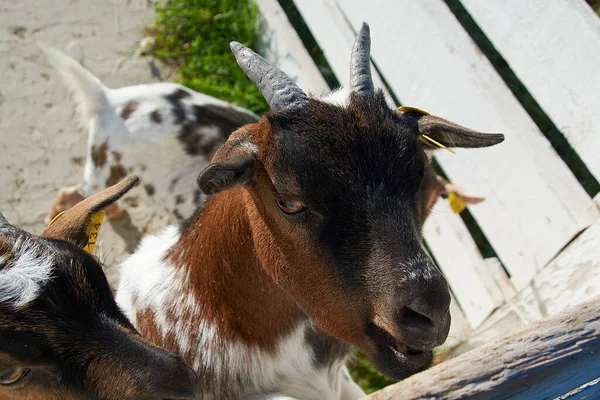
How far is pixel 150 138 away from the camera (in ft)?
12.6

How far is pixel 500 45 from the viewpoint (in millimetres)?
3592

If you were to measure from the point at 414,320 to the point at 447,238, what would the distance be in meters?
2.27

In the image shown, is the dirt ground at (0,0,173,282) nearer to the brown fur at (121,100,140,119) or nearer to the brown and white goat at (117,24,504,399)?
the brown fur at (121,100,140,119)

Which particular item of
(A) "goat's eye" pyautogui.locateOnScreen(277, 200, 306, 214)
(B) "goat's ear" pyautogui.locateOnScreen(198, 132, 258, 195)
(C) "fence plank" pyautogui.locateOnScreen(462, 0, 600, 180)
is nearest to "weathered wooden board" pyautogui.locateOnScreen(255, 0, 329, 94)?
(C) "fence plank" pyautogui.locateOnScreen(462, 0, 600, 180)

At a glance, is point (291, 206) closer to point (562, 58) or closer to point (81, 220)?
point (81, 220)

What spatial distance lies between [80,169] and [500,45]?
3.53 metres

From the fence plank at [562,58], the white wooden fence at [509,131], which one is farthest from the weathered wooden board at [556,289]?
the fence plank at [562,58]

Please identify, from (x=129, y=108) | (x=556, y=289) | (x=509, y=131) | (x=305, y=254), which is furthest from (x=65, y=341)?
(x=509, y=131)

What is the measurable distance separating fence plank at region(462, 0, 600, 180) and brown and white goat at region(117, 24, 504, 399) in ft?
4.07

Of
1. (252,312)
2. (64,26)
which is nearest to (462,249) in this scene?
(252,312)

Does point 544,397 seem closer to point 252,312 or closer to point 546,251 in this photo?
point 252,312

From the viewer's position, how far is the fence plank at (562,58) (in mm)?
3115

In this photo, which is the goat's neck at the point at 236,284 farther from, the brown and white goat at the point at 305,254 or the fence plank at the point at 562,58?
the fence plank at the point at 562,58

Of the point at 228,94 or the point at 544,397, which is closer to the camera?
the point at 544,397
